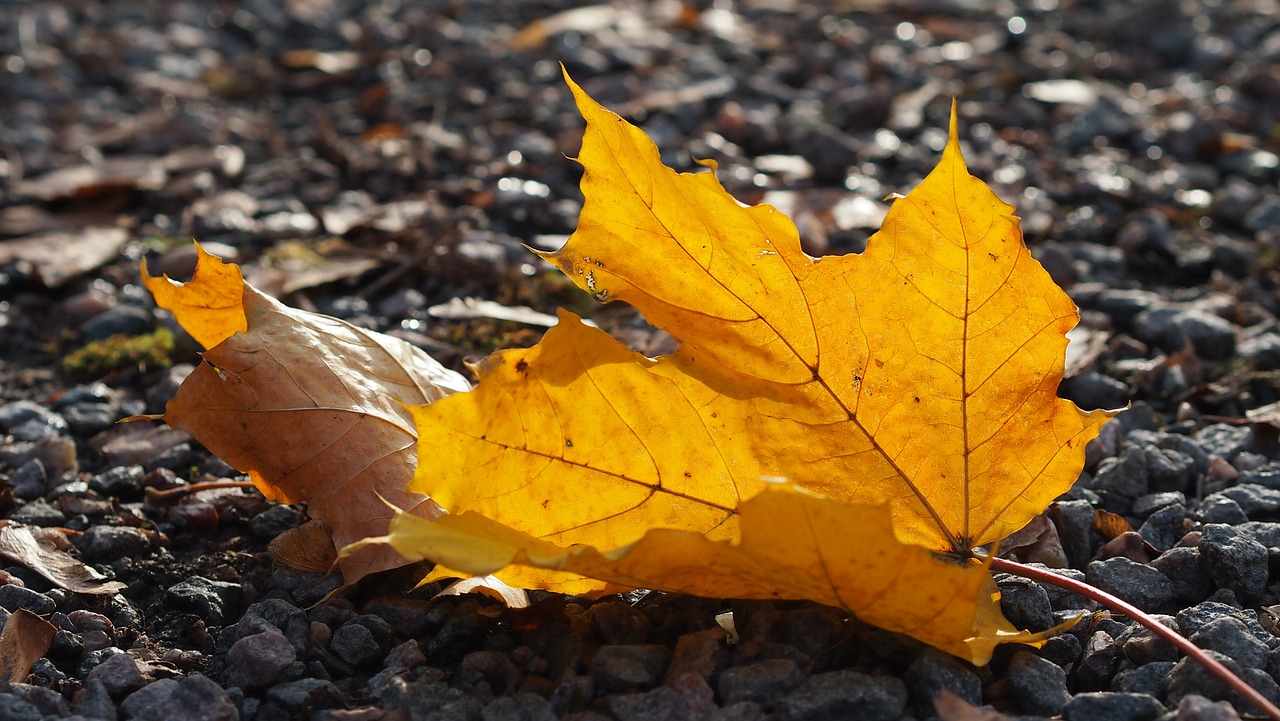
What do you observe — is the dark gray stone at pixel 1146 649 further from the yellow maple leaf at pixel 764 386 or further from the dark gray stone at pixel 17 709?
the dark gray stone at pixel 17 709

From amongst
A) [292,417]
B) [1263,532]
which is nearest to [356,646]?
[292,417]

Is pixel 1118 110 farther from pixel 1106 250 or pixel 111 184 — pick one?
pixel 111 184

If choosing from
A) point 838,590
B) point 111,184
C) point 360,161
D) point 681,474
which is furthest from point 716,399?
point 111,184

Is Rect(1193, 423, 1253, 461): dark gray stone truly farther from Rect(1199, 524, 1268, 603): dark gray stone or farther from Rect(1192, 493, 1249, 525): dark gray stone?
Rect(1199, 524, 1268, 603): dark gray stone

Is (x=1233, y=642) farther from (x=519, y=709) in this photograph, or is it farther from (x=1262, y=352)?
(x=1262, y=352)

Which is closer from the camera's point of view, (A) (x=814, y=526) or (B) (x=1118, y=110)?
(A) (x=814, y=526)

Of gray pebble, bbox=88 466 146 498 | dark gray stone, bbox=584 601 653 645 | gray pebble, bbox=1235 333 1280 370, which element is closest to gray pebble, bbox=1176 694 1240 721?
dark gray stone, bbox=584 601 653 645

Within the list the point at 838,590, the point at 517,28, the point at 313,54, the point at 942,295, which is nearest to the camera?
the point at 838,590
